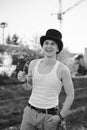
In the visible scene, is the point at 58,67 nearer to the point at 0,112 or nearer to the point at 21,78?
the point at 21,78

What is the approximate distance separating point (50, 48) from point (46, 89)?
371mm

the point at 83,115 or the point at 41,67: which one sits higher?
the point at 41,67

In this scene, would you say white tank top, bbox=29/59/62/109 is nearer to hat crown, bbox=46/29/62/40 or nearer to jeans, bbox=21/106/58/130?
jeans, bbox=21/106/58/130

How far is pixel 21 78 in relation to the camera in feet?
7.39

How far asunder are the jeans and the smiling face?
521 mm

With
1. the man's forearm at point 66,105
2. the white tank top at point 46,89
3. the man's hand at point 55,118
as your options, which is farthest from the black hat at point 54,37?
the man's hand at point 55,118

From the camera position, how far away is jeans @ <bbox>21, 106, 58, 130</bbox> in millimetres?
2006

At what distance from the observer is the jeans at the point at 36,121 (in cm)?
201

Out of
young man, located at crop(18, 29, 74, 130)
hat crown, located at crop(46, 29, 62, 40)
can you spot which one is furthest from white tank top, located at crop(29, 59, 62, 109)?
hat crown, located at crop(46, 29, 62, 40)

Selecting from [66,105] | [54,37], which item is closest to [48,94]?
[66,105]

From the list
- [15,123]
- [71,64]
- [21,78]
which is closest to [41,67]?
[21,78]

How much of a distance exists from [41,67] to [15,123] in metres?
3.50

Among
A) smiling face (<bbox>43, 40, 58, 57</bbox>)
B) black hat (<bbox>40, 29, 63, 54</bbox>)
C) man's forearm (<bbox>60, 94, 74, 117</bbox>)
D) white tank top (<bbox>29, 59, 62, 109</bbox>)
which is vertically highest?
black hat (<bbox>40, 29, 63, 54</bbox>)

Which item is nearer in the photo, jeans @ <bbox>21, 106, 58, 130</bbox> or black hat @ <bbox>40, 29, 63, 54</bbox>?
jeans @ <bbox>21, 106, 58, 130</bbox>
